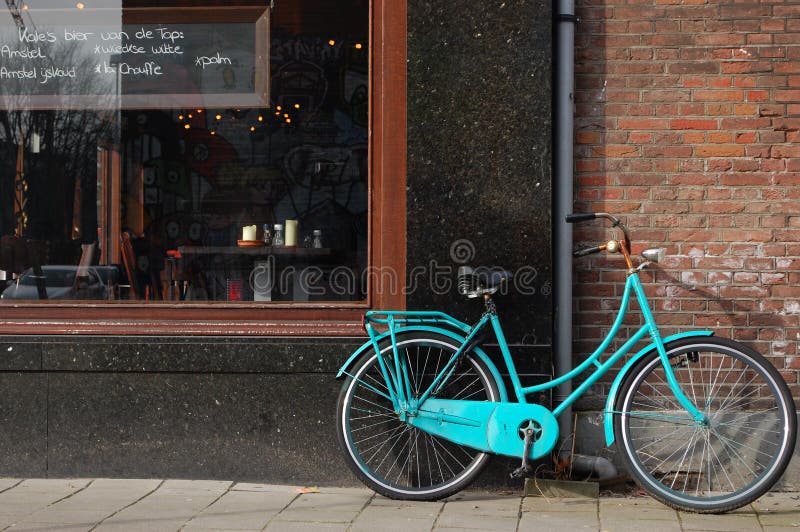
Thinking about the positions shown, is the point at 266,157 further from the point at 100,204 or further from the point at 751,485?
the point at 751,485

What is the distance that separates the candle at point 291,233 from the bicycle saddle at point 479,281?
3.70ft

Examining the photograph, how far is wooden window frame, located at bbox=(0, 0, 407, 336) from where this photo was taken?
18.6ft

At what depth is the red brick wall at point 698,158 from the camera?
5.57m

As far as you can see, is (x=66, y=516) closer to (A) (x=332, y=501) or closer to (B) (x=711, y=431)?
(A) (x=332, y=501)

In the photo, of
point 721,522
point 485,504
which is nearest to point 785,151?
point 721,522

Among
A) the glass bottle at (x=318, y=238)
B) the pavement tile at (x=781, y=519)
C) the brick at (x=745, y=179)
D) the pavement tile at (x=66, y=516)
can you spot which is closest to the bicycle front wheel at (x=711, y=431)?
the pavement tile at (x=781, y=519)

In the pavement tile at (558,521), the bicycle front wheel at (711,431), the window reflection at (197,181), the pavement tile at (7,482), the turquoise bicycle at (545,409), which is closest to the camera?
the pavement tile at (558,521)

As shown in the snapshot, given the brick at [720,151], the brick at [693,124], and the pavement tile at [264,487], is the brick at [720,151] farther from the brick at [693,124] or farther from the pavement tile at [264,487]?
the pavement tile at [264,487]

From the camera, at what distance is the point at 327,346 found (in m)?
5.61

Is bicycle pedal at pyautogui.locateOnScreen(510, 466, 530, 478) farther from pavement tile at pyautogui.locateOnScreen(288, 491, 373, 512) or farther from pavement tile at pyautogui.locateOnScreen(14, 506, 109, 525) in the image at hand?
pavement tile at pyautogui.locateOnScreen(14, 506, 109, 525)

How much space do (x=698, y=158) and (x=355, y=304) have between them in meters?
2.03

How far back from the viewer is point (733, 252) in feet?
18.3

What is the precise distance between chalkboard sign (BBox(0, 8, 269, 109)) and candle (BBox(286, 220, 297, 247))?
27.5 inches

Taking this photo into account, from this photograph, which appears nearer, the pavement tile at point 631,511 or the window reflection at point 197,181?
the pavement tile at point 631,511
